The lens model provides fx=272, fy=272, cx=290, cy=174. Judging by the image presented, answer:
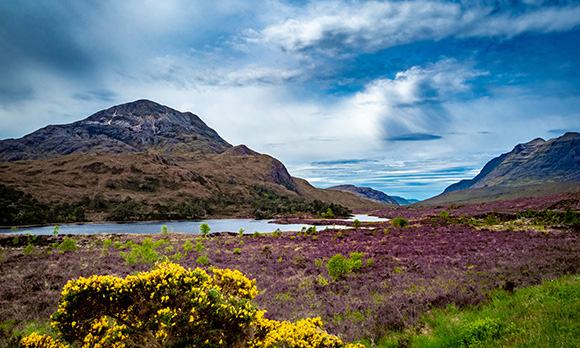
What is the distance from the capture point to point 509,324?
21.0 ft

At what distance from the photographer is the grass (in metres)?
5.58

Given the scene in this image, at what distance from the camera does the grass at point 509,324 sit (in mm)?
5582

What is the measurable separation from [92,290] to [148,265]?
14005mm

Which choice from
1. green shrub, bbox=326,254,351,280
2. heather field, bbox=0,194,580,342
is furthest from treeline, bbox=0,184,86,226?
green shrub, bbox=326,254,351,280

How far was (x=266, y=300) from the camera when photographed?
468 inches

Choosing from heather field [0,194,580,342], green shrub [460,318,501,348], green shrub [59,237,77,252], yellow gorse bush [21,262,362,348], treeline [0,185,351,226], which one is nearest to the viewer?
yellow gorse bush [21,262,362,348]

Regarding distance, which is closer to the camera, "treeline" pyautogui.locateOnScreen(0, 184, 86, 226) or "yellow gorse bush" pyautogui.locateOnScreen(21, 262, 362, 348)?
"yellow gorse bush" pyautogui.locateOnScreen(21, 262, 362, 348)

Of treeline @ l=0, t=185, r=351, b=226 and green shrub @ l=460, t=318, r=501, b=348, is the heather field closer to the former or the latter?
green shrub @ l=460, t=318, r=501, b=348

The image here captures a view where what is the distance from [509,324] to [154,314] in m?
7.83

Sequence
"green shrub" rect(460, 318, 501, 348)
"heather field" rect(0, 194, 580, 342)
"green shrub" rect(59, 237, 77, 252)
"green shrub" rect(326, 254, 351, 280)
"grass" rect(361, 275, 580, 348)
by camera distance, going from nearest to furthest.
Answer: "grass" rect(361, 275, 580, 348) → "green shrub" rect(460, 318, 501, 348) → "heather field" rect(0, 194, 580, 342) → "green shrub" rect(326, 254, 351, 280) → "green shrub" rect(59, 237, 77, 252)

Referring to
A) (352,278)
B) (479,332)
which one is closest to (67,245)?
(352,278)

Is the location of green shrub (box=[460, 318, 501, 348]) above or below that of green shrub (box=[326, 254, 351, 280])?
above

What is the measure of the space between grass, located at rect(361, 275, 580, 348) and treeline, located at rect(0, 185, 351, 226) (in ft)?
356

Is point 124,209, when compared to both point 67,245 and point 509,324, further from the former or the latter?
point 509,324
